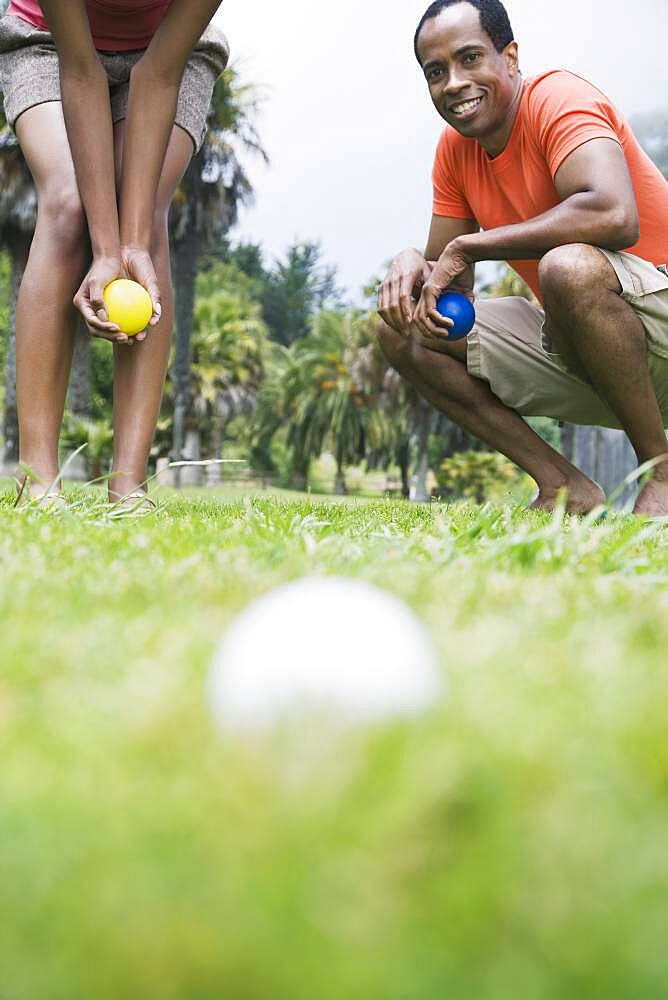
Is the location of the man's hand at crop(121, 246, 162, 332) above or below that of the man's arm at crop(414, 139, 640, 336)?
below

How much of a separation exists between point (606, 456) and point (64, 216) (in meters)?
12.5

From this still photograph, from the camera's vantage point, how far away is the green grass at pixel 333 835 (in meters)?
0.60

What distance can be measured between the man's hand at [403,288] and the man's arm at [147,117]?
54.8 inches

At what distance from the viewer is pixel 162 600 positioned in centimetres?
151

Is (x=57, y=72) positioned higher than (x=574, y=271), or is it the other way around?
(x=57, y=72)

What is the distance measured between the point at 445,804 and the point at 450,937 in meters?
0.13

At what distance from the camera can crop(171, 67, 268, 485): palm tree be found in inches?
944

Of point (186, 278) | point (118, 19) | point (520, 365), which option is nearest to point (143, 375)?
point (118, 19)

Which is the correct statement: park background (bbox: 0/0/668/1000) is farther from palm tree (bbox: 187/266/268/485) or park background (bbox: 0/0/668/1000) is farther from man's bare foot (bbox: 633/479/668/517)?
palm tree (bbox: 187/266/268/485)

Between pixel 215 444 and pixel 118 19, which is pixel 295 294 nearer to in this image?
pixel 215 444

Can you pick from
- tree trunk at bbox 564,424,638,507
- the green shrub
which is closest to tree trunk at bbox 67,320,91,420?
tree trunk at bbox 564,424,638,507

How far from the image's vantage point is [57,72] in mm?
3479

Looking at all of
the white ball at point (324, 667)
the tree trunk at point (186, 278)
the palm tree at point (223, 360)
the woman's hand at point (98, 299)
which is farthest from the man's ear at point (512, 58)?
the palm tree at point (223, 360)

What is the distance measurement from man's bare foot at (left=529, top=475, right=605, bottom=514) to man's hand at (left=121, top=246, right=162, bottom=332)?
1981mm
